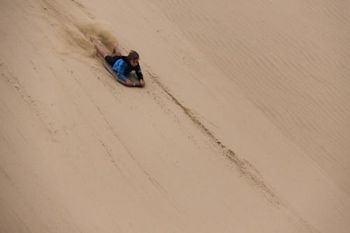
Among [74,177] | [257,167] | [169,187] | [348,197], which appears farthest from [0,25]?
[348,197]

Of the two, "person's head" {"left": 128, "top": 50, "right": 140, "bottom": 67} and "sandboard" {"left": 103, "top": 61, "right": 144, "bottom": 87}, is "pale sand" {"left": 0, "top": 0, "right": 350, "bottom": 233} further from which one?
"person's head" {"left": 128, "top": 50, "right": 140, "bottom": 67}

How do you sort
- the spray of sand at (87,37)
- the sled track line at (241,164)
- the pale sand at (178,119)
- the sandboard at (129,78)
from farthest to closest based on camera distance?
1. the spray of sand at (87,37)
2. the sandboard at (129,78)
3. the sled track line at (241,164)
4. the pale sand at (178,119)

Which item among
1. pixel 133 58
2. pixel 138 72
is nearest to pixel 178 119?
pixel 138 72

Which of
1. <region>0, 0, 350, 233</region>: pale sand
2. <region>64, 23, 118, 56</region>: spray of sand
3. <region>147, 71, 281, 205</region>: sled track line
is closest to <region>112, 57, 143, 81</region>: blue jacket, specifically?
<region>0, 0, 350, 233</region>: pale sand

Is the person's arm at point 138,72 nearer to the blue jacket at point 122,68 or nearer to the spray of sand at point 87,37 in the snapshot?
the blue jacket at point 122,68

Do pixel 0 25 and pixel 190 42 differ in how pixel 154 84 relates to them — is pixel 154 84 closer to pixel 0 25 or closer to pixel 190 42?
pixel 190 42

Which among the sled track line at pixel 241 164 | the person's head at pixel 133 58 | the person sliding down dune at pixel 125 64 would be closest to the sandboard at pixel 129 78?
the person sliding down dune at pixel 125 64
